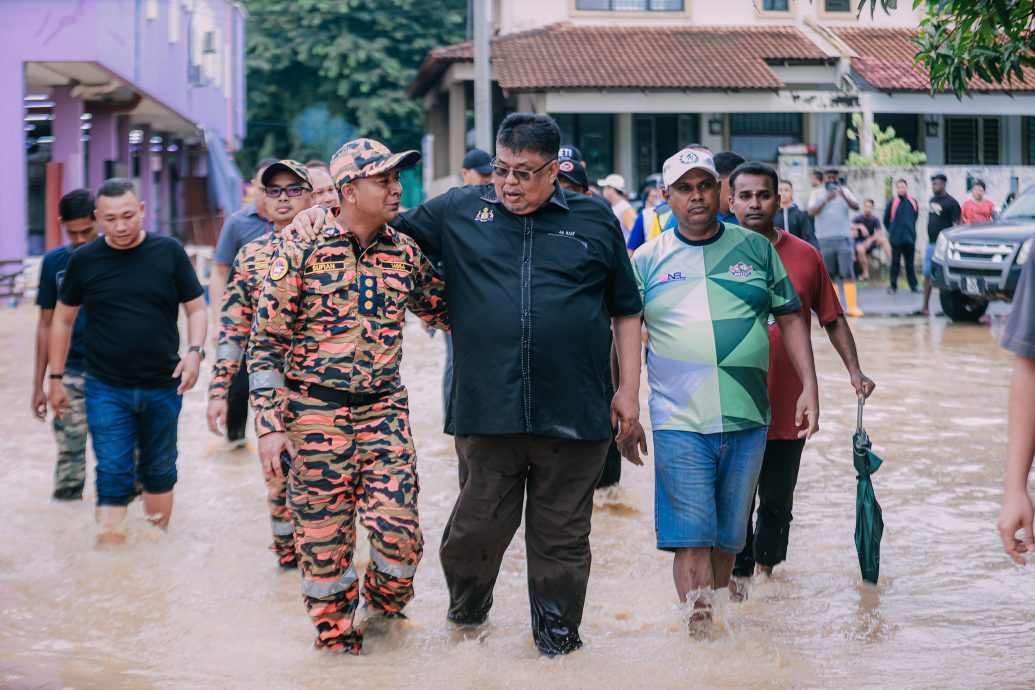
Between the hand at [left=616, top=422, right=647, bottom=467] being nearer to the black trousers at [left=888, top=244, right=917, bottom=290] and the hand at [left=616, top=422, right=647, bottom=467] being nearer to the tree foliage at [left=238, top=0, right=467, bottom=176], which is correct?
the black trousers at [left=888, top=244, right=917, bottom=290]

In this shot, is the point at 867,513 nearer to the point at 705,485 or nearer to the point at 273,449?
the point at 705,485

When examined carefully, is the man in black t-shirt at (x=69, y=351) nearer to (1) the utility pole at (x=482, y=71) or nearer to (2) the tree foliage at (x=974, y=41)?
(2) the tree foliage at (x=974, y=41)

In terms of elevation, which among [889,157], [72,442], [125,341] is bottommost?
[72,442]

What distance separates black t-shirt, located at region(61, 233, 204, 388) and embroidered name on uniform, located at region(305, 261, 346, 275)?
2.17 meters

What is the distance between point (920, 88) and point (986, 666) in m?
25.8

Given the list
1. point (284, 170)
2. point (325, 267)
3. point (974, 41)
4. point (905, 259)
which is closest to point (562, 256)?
point (325, 267)

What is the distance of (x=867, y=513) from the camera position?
6062 millimetres

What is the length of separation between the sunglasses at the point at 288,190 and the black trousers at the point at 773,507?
2.74 meters

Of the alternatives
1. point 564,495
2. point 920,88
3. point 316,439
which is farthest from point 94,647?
point 920,88

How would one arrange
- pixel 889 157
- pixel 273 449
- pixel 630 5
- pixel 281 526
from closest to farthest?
pixel 273 449, pixel 281 526, pixel 889 157, pixel 630 5

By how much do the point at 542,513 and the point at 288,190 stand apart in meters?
2.57

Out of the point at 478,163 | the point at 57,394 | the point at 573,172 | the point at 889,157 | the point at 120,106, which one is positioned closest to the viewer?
the point at 57,394

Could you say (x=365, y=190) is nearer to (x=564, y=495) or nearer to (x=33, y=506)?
(x=564, y=495)

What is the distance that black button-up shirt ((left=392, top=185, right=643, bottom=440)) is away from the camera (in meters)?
5.04
